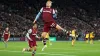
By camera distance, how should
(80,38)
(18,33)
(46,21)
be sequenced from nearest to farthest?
1. (46,21)
2. (18,33)
3. (80,38)

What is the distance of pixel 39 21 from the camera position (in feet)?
213

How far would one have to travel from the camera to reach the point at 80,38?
222 ft

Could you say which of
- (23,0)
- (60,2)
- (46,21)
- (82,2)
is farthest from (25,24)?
(46,21)

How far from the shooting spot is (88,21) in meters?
72.2

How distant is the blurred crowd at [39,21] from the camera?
6007cm

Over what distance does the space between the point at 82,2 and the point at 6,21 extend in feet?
76.9

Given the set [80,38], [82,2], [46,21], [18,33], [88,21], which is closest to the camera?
[46,21]

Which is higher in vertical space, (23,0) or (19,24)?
(23,0)

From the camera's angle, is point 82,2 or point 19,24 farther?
point 82,2

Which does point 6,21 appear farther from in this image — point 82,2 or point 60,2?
point 82,2

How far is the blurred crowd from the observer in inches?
2365

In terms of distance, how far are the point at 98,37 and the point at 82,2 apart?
40.1 feet

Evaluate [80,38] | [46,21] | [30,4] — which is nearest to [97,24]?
[80,38]

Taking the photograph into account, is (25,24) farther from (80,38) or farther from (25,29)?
(80,38)
